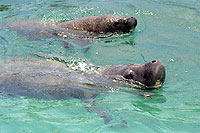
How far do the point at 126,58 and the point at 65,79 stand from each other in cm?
217

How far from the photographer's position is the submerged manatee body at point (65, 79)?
246 inches

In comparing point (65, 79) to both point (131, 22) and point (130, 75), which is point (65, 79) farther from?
point (131, 22)

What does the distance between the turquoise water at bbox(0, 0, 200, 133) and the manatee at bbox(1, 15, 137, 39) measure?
0.36 m

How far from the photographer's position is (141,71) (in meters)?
6.29

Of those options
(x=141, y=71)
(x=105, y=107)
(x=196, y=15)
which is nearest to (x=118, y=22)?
(x=196, y=15)

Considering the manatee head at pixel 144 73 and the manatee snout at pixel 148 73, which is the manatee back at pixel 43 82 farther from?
the manatee snout at pixel 148 73

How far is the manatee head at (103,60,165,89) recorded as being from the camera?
5949mm

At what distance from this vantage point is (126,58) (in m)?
8.22

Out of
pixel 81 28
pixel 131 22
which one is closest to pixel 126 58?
pixel 131 22

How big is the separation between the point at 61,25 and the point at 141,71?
4.77 m

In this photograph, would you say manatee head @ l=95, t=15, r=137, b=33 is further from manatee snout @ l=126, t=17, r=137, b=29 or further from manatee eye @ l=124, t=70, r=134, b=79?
manatee eye @ l=124, t=70, r=134, b=79

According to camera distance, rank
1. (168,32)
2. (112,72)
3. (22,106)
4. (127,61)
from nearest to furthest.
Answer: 1. (22,106)
2. (112,72)
3. (127,61)
4. (168,32)

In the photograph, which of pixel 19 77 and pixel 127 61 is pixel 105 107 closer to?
pixel 19 77

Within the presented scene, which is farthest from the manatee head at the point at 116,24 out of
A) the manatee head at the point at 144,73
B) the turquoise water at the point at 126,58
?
the manatee head at the point at 144,73
